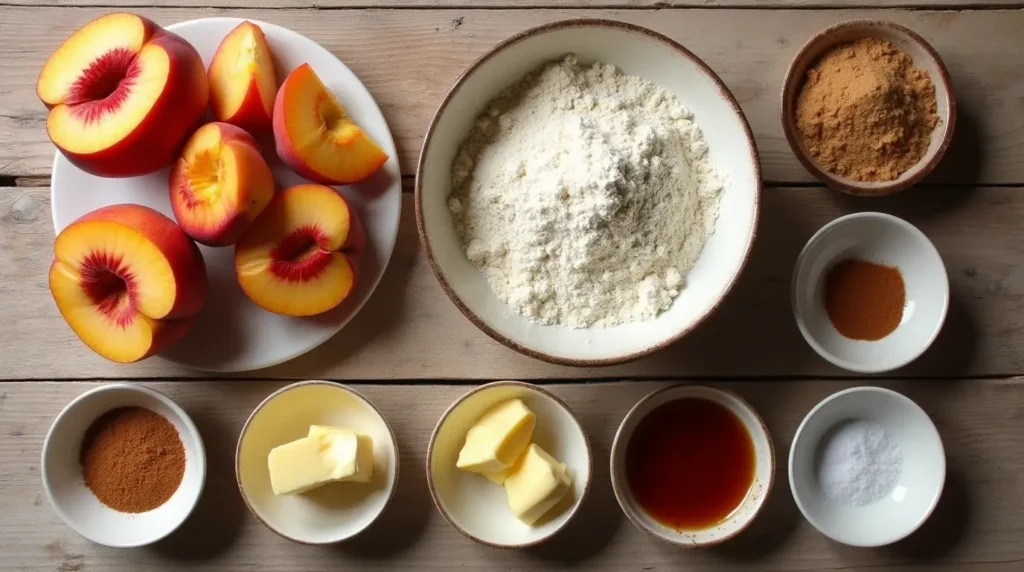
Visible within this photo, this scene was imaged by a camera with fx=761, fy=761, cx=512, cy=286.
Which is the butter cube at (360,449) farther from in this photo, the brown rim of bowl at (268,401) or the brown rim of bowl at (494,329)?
the brown rim of bowl at (494,329)

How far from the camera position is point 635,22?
1090 millimetres

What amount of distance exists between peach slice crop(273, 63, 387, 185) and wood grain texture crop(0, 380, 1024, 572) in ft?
1.01

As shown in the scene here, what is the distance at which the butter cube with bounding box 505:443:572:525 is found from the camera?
38.8 inches

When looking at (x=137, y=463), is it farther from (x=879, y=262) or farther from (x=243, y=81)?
(x=879, y=262)

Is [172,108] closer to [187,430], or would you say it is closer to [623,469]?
[187,430]

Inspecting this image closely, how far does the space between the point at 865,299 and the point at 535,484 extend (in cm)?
53

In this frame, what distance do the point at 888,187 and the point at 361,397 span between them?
0.76m

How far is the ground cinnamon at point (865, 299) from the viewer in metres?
1.06

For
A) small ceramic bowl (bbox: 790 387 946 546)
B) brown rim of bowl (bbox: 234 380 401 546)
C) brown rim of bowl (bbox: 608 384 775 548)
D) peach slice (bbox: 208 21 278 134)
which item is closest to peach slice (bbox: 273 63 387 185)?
peach slice (bbox: 208 21 278 134)

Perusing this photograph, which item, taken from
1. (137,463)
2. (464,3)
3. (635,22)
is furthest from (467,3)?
(137,463)

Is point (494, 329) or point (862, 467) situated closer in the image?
point (494, 329)

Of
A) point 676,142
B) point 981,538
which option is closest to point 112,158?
point 676,142

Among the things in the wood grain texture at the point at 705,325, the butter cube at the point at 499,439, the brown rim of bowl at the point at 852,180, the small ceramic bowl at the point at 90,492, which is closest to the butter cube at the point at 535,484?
the butter cube at the point at 499,439

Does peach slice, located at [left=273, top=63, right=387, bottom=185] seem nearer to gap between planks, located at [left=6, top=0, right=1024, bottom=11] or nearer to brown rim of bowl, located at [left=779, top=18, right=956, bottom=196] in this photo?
gap between planks, located at [left=6, top=0, right=1024, bottom=11]
